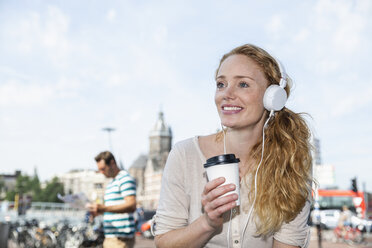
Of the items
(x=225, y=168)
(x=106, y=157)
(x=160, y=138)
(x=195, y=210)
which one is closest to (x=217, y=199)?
(x=225, y=168)

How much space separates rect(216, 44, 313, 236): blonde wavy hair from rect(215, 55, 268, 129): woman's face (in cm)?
6

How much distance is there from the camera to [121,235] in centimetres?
483

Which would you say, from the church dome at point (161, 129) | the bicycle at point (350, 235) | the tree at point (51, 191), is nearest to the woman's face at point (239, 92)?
the bicycle at point (350, 235)

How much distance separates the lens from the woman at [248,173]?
1814 mm

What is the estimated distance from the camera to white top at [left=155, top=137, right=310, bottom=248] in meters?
1.82

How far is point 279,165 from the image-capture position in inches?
76.5

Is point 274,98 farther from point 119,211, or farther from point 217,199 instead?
point 119,211

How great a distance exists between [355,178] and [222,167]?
42.4ft

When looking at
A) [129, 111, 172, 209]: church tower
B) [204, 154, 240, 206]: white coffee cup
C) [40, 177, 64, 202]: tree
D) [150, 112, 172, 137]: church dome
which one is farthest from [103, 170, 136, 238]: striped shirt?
[150, 112, 172, 137]: church dome

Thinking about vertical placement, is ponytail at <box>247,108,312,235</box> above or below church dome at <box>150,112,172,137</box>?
below

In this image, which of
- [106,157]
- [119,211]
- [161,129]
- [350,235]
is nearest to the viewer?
[119,211]

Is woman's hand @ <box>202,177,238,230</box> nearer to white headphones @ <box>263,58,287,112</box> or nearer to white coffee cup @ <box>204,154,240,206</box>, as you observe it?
white coffee cup @ <box>204,154,240,206</box>

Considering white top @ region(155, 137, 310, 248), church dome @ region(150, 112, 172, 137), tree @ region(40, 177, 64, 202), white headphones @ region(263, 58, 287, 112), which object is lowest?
tree @ region(40, 177, 64, 202)

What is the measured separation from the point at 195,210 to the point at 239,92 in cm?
55
